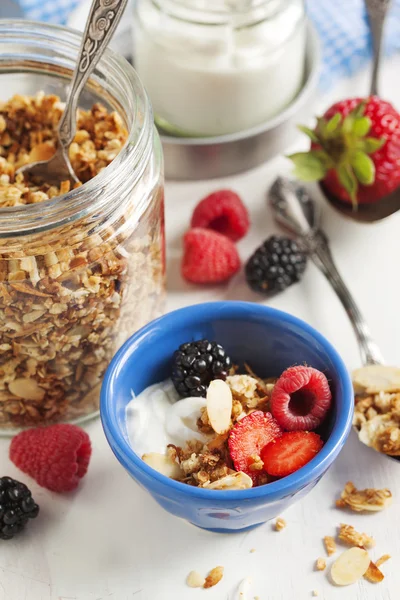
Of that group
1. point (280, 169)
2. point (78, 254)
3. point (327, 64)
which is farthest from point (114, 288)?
point (327, 64)

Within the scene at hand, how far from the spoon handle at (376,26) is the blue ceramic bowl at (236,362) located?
0.68 metres

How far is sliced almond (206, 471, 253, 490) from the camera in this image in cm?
95

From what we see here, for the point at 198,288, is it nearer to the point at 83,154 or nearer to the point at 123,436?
the point at 83,154

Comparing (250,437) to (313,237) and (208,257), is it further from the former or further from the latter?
(313,237)

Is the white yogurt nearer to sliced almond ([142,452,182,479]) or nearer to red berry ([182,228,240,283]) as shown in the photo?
sliced almond ([142,452,182,479])

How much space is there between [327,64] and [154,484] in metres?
1.07

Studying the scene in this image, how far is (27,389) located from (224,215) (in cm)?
49

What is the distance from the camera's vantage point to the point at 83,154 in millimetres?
1156

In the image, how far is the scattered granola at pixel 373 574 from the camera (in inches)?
40.1

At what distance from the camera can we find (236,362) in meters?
1.17

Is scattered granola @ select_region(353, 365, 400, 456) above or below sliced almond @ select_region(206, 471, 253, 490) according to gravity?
below

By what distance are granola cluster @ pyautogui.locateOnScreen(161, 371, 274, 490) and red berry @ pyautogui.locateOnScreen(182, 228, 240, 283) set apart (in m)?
0.30

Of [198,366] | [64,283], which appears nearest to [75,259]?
[64,283]

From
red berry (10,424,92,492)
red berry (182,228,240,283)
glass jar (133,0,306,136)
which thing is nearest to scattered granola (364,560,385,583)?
red berry (10,424,92,492)
